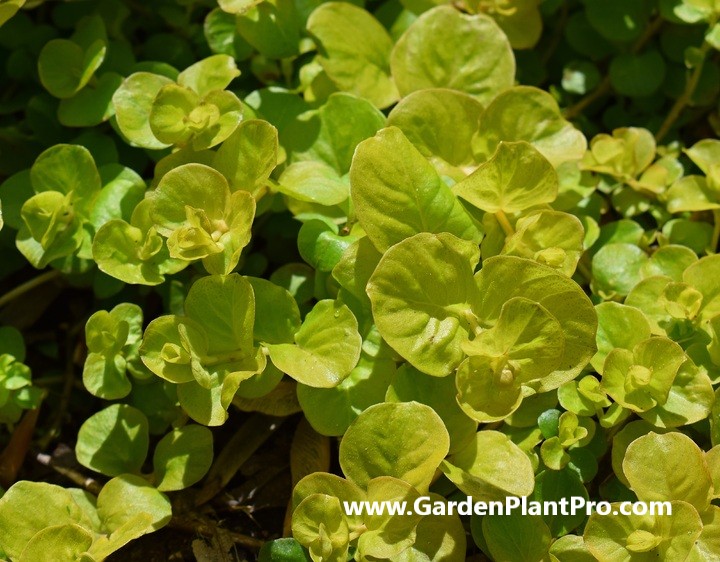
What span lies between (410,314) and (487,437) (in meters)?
0.22

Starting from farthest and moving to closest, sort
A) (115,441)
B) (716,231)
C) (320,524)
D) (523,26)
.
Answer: (523,26)
(716,231)
(115,441)
(320,524)

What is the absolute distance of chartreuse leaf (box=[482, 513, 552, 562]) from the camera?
110 cm

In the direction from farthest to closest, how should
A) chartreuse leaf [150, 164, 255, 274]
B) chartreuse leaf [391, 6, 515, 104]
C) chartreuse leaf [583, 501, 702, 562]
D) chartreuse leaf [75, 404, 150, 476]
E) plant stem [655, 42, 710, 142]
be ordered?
plant stem [655, 42, 710, 142] < chartreuse leaf [391, 6, 515, 104] < chartreuse leaf [75, 404, 150, 476] < chartreuse leaf [150, 164, 255, 274] < chartreuse leaf [583, 501, 702, 562]

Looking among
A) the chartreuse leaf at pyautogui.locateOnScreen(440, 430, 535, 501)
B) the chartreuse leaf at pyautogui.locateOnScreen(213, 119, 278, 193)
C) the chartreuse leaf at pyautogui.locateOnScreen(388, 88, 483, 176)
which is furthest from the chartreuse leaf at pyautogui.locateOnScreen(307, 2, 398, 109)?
the chartreuse leaf at pyautogui.locateOnScreen(440, 430, 535, 501)

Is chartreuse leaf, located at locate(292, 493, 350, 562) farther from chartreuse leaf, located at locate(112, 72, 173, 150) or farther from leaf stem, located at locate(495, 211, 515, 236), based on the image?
chartreuse leaf, located at locate(112, 72, 173, 150)

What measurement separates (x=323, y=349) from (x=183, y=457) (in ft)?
0.92

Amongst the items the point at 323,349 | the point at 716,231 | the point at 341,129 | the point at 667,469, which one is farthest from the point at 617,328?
the point at 341,129

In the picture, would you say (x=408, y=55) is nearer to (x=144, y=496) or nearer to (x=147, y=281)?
(x=147, y=281)

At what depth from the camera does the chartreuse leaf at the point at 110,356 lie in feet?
Result: 3.94

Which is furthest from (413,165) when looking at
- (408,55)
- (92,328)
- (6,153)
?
(6,153)

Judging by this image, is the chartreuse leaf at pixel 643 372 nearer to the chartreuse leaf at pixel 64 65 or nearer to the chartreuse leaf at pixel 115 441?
the chartreuse leaf at pixel 115 441

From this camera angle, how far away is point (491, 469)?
1.09 m

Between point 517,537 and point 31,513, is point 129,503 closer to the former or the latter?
point 31,513

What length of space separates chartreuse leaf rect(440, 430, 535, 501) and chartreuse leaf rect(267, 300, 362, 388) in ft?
0.64
